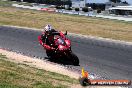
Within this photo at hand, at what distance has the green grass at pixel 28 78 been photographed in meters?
10.6

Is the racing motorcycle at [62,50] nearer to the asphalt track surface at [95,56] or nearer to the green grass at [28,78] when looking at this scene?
the asphalt track surface at [95,56]

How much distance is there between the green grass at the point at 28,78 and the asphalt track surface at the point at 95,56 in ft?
9.56

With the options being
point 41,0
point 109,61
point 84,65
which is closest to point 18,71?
point 84,65

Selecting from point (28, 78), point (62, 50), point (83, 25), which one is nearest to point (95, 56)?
point (62, 50)

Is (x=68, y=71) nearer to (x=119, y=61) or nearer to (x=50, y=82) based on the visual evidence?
(x=50, y=82)

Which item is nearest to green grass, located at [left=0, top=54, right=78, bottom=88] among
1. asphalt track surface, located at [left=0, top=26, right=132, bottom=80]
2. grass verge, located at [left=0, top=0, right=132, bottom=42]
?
asphalt track surface, located at [left=0, top=26, right=132, bottom=80]

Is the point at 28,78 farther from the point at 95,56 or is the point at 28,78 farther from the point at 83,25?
the point at 83,25

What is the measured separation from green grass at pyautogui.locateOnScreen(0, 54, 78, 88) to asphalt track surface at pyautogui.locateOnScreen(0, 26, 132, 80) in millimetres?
2914

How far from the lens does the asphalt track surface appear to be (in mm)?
15313

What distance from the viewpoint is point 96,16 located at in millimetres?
58062

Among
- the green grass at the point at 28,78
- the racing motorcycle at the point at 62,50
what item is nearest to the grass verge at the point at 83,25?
the racing motorcycle at the point at 62,50

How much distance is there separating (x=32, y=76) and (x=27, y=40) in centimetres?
1235

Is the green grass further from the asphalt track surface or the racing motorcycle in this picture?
the racing motorcycle

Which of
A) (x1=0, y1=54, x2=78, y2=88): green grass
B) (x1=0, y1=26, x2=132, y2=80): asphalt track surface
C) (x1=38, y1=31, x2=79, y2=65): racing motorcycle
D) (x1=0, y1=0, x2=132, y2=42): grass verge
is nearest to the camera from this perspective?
(x1=0, y1=54, x2=78, y2=88): green grass
